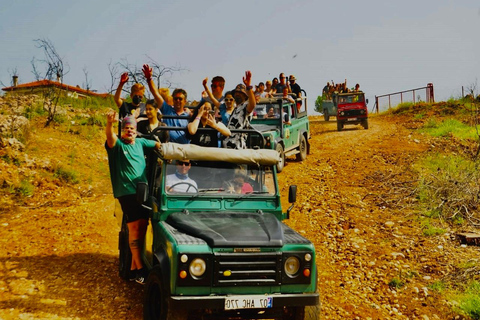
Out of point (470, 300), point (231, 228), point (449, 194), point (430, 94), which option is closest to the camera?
point (231, 228)

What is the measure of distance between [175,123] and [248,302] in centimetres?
316

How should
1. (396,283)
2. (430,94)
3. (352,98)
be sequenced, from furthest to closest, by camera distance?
(430,94) → (352,98) → (396,283)

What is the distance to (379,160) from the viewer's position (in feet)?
49.1

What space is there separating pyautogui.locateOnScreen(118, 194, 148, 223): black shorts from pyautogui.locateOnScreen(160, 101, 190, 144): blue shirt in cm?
96

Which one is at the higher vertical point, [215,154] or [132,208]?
[215,154]

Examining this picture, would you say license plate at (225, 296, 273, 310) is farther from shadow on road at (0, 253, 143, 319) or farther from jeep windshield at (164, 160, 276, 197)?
shadow on road at (0, 253, 143, 319)

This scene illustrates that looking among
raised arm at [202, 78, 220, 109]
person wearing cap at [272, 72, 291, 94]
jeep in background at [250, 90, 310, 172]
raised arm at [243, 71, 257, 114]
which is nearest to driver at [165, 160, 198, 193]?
raised arm at [243, 71, 257, 114]

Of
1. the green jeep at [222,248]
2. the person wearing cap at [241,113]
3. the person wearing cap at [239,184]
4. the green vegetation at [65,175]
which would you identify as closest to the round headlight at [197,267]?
the green jeep at [222,248]

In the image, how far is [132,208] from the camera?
590 cm

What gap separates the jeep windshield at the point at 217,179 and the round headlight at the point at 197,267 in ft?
3.63

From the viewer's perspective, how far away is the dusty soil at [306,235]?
6.49 meters

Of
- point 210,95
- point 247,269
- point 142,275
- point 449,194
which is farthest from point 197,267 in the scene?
point 449,194

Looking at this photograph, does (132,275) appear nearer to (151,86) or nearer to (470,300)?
(151,86)

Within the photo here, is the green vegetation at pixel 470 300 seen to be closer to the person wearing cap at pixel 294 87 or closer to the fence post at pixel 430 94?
the person wearing cap at pixel 294 87
